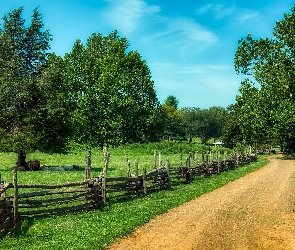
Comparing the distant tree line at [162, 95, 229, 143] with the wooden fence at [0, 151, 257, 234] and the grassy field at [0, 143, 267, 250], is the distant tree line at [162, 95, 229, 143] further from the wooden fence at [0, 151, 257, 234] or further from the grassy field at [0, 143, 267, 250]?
the grassy field at [0, 143, 267, 250]

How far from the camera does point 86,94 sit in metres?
50.5

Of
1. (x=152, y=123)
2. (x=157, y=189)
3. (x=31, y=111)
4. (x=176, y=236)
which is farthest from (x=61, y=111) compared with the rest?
(x=152, y=123)

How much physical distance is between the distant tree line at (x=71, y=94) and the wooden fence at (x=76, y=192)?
1199cm

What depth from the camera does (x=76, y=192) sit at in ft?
60.3

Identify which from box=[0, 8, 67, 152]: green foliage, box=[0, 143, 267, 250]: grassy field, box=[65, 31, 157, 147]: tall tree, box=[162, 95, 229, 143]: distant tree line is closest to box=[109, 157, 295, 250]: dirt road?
box=[0, 143, 267, 250]: grassy field

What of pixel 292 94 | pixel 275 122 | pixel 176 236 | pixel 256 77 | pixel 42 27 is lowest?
pixel 176 236

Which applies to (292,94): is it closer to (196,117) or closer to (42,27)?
(42,27)

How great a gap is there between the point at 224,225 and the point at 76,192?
29.2 feet

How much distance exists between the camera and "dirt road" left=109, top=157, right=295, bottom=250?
1074 cm

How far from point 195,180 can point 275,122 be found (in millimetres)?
19667

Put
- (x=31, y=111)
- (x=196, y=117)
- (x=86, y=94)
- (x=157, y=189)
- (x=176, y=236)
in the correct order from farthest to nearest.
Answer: (x=196, y=117) → (x=86, y=94) → (x=31, y=111) → (x=157, y=189) → (x=176, y=236)

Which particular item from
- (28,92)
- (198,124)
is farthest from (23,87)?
(198,124)

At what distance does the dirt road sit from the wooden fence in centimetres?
345

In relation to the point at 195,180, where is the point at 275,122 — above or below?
above
